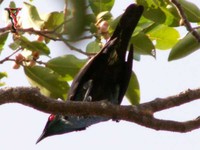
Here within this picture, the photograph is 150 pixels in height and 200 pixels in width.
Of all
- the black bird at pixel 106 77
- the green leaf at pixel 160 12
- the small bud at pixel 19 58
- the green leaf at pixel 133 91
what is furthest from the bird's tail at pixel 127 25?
the small bud at pixel 19 58

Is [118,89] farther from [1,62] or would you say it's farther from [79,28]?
[79,28]

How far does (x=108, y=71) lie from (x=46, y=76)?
2.45 ft

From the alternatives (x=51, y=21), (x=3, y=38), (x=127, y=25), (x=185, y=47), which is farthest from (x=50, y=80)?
(x=185, y=47)

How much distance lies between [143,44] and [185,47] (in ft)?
1.47

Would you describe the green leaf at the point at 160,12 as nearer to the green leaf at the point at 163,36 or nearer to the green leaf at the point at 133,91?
the green leaf at the point at 163,36

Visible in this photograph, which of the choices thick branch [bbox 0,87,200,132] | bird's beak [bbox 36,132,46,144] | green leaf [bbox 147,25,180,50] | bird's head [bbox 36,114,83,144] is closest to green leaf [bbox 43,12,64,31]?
thick branch [bbox 0,87,200,132]

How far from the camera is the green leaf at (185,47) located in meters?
2.89

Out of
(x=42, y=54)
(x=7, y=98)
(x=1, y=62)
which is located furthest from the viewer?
(x=42, y=54)

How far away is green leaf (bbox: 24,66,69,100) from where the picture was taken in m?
3.48

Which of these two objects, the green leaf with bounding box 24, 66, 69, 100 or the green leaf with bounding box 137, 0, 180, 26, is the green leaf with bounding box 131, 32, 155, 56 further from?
the green leaf with bounding box 24, 66, 69, 100

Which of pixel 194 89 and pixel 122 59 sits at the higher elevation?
pixel 194 89

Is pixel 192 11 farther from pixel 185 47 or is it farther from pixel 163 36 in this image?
pixel 163 36

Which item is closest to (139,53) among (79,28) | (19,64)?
(19,64)

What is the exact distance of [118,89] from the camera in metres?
3.93
